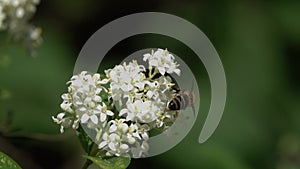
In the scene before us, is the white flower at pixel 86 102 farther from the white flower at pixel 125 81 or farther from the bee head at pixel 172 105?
the bee head at pixel 172 105

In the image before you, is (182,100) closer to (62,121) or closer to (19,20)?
(62,121)

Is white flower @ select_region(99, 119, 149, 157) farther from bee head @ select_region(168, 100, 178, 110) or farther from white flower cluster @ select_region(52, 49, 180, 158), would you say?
bee head @ select_region(168, 100, 178, 110)

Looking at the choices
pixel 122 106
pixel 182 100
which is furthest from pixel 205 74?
pixel 122 106

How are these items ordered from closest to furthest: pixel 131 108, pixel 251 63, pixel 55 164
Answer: pixel 131 108 → pixel 55 164 → pixel 251 63

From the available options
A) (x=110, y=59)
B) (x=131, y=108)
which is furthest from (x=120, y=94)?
(x=110, y=59)

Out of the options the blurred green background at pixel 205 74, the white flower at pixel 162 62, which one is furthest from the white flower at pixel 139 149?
the blurred green background at pixel 205 74

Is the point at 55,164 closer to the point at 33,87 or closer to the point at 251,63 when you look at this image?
the point at 33,87
